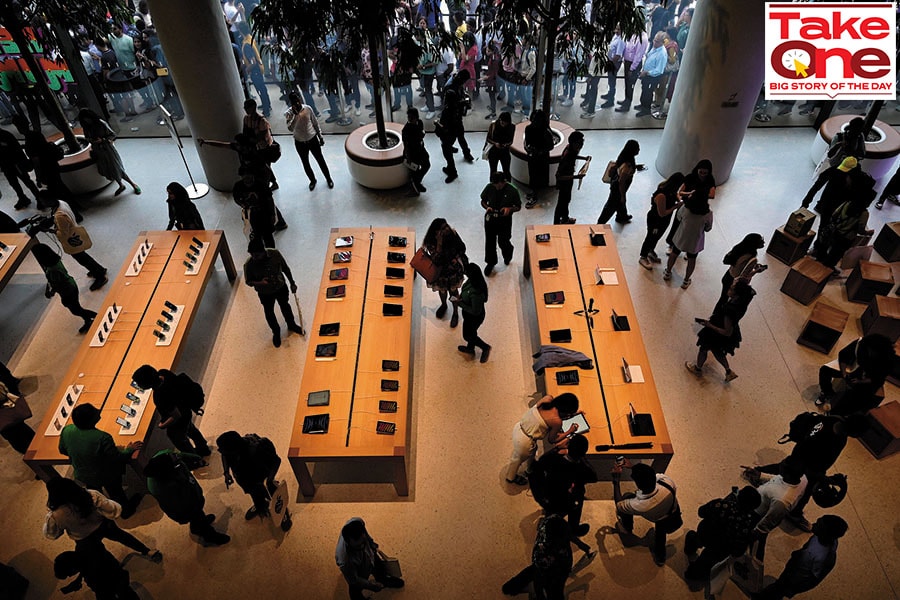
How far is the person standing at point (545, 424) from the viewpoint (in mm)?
4840

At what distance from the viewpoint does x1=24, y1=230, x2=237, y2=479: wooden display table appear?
551cm

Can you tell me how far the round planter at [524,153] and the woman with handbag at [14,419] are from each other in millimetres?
7050

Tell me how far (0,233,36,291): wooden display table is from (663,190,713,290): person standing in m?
7.76

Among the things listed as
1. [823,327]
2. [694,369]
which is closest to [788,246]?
[823,327]

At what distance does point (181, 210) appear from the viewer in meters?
7.64

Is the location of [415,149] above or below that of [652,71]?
below

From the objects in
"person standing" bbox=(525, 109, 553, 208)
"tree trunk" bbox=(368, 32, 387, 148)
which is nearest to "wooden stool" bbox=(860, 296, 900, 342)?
"person standing" bbox=(525, 109, 553, 208)

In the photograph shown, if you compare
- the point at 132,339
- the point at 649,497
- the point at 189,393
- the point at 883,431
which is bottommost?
the point at 883,431

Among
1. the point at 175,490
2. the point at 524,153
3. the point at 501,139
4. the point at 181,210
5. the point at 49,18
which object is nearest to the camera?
the point at 175,490

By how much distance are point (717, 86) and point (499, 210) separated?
374cm

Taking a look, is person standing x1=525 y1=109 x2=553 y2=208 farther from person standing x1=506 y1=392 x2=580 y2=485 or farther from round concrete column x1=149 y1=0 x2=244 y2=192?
person standing x1=506 y1=392 x2=580 y2=485

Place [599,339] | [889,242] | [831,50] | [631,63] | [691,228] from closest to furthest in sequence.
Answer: [599,339] → [691,228] → [889,242] → [831,50] → [631,63]

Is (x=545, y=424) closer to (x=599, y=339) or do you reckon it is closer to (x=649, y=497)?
(x=649, y=497)

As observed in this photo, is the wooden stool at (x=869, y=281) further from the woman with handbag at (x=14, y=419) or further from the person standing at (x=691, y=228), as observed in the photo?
the woman with handbag at (x=14, y=419)
